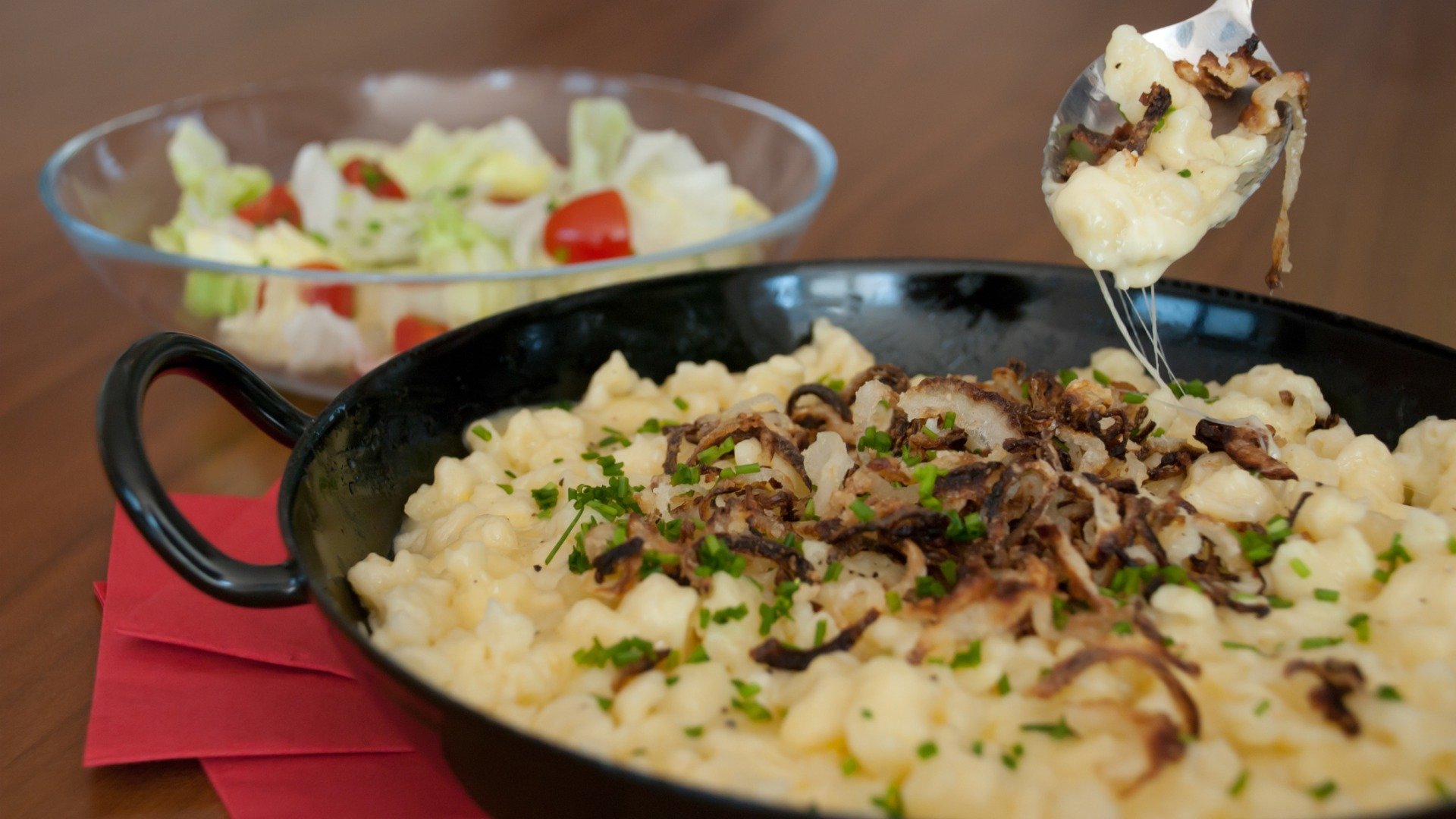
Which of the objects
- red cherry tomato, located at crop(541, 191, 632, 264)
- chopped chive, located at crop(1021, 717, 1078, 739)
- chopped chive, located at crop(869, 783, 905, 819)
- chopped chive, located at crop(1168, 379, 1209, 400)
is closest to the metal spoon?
chopped chive, located at crop(1168, 379, 1209, 400)

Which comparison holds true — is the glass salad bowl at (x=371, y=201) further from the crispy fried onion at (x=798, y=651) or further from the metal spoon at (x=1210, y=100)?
the crispy fried onion at (x=798, y=651)

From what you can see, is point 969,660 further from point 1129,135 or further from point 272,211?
point 272,211

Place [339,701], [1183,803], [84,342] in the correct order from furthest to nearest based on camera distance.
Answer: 1. [84,342]
2. [339,701]
3. [1183,803]

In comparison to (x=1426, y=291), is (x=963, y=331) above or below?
above

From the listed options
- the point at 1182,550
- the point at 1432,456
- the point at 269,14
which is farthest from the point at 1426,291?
the point at 269,14

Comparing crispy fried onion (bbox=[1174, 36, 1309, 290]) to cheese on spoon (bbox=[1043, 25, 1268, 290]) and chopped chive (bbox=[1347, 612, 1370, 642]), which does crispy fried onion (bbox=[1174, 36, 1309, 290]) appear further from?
chopped chive (bbox=[1347, 612, 1370, 642])

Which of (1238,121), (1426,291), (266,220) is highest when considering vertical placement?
(1238,121)

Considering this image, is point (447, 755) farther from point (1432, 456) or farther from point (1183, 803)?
point (1432, 456)

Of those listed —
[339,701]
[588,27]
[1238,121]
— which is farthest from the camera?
[588,27]
